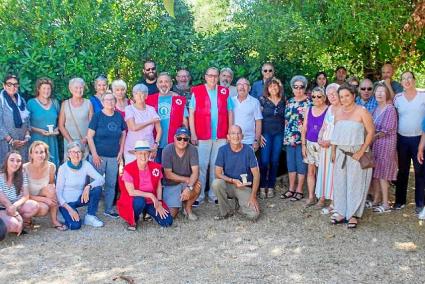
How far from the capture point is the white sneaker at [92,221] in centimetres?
641

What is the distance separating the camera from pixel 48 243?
5.82 metres

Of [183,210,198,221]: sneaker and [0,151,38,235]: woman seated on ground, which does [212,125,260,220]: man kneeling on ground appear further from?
[0,151,38,235]: woman seated on ground

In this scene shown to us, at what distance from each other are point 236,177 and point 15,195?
2.59 metres

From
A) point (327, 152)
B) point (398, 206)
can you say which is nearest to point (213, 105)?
point (327, 152)

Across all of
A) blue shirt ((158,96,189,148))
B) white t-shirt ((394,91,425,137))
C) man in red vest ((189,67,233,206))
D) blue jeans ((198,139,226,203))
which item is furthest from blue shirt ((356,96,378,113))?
blue shirt ((158,96,189,148))

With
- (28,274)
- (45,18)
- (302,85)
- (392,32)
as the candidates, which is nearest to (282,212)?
(302,85)

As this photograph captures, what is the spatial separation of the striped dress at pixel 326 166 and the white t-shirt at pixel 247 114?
Answer: 3.25ft

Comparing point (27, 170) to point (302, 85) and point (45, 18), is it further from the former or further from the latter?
point (302, 85)

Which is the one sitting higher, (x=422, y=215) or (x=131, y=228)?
(x=422, y=215)

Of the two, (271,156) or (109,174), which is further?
(271,156)

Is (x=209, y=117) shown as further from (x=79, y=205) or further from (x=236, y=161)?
(x=79, y=205)

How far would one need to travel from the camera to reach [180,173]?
6.79 m

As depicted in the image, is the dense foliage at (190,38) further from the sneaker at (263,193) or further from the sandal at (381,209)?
the sandal at (381,209)

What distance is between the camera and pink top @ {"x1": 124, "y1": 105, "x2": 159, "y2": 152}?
6887 mm
